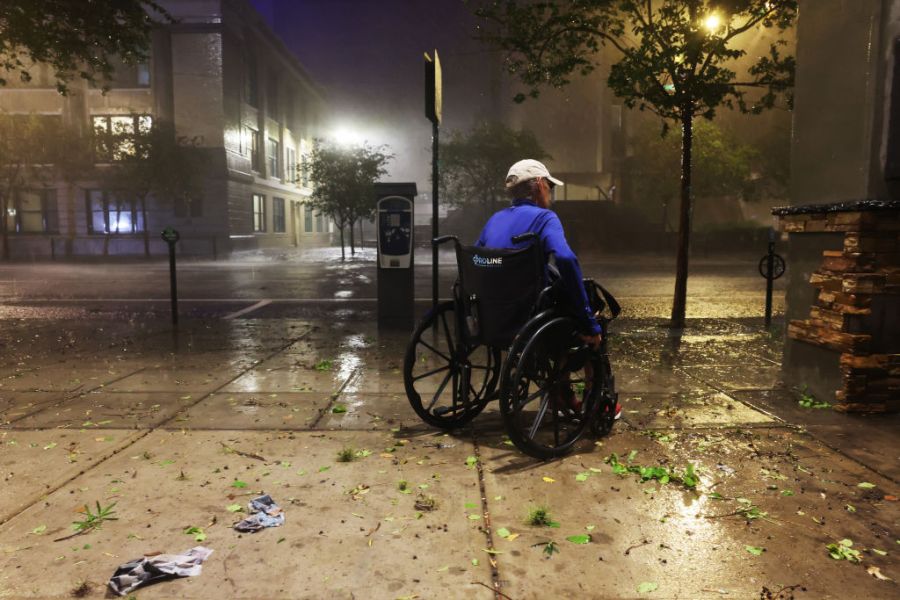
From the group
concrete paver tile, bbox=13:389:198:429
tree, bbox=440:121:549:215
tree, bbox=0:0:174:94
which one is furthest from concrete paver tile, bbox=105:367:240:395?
tree, bbox=440:121:549:215

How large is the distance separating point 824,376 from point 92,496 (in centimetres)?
495

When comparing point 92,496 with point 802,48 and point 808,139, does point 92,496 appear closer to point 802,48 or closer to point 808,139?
point 808,139

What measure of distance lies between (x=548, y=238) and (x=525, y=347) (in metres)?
0.64

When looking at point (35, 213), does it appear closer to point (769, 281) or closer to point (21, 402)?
point (21, 402)

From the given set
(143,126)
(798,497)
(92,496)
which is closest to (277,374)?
(92,496)

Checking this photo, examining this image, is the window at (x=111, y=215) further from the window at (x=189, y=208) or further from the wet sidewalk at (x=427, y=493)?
the wet sidewalk at (x=427, y=493)

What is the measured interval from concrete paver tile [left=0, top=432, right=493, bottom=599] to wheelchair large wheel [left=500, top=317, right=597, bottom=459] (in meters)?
0.40

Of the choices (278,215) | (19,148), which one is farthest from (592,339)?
(278,215)

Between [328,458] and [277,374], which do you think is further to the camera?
[277,374]

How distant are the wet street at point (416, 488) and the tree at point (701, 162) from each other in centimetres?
2751

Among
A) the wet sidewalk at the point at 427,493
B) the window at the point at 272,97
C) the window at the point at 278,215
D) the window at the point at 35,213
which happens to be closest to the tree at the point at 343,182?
the window at the point at 278,215

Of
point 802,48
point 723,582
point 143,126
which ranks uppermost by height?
point 143,126

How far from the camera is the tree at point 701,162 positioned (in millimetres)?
31281

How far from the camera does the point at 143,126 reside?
31.3m
